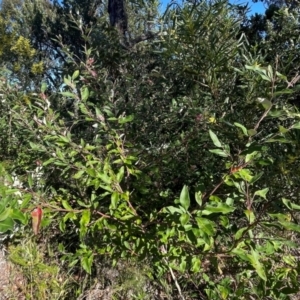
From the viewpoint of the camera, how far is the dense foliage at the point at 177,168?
1286mm

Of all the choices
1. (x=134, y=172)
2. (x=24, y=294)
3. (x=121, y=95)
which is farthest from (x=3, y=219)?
(x=24, y=294)

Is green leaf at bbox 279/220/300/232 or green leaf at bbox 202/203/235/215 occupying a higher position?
green leaf at bbox 202/203/235/215

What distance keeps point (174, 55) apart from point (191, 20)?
0.23 m

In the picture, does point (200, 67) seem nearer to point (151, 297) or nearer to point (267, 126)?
point (267, 126)

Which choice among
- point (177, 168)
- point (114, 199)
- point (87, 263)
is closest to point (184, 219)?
point (114, 199)

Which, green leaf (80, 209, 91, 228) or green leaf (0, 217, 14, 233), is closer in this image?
green leaf (0, 217, 14, 233)

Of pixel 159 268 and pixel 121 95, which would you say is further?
pixel 121 95

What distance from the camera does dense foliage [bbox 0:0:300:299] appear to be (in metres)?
1.29

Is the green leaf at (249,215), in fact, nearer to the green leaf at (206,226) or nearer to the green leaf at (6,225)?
the green leaf at (206,226)

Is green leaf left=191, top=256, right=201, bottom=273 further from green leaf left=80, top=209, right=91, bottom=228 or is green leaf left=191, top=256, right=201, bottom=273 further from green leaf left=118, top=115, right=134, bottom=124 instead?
green leaf left=118, top=115, right=134, bottom=124

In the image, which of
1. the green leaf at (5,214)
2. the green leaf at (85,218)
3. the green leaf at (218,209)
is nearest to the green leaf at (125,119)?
the green leaf at (85,218)

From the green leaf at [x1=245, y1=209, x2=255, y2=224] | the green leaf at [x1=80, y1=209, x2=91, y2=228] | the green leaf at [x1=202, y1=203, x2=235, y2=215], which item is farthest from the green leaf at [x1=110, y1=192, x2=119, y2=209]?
the green leaf at [x1=245, y1=209, x2=255, y2=224]

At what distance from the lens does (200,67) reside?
168cm

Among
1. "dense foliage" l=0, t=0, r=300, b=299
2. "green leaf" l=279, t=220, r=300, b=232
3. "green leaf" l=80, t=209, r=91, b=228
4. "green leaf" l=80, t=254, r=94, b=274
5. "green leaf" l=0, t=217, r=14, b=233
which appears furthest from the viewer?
"green leaf" l=80, t=254, r=94, b=274
